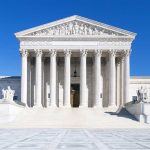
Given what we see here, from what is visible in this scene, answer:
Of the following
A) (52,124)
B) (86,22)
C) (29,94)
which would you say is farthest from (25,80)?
(52,124)

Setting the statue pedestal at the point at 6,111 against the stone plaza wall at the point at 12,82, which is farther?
the stone plaza wall at the point at 12,82

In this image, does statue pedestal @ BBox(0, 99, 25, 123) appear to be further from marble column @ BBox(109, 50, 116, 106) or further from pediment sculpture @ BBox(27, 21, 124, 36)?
marble column @ BBox(109, 50, 116, 106)

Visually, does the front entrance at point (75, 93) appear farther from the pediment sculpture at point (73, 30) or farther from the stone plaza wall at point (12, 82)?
the pediment sculpture at point (73, 30)

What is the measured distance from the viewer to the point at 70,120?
47.2m

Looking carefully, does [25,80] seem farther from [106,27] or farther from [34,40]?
[106,27]

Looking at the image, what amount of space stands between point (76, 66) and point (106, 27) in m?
10.3

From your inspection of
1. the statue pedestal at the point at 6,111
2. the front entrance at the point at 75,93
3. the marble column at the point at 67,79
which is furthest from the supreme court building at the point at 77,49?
the statue pedestal at the point at 6,111

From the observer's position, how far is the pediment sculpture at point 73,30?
2466 inches

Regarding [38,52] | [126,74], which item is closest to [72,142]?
[126,74]

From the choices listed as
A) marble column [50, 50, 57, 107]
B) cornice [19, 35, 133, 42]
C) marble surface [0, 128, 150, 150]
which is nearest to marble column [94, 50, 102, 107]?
cornice [19, 35, 133, 42]

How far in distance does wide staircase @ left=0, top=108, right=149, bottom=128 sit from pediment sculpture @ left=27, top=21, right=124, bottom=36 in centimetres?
1378

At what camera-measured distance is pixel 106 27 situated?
6228 cm

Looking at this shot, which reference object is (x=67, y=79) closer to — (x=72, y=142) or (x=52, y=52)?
(x=52, y=52)

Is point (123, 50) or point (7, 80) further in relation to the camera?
point (7, 80)
